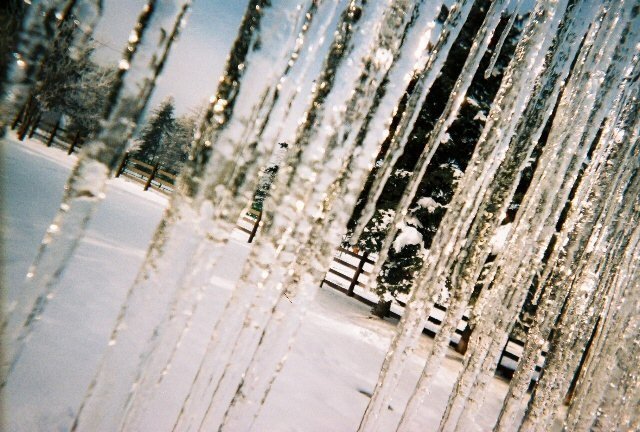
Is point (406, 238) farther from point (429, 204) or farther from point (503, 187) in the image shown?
point (503, 187)

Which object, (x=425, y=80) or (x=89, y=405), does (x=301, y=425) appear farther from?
(x=425, y=80)

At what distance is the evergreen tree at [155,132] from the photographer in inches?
1508

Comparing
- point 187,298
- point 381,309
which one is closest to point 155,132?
→ point 381,309

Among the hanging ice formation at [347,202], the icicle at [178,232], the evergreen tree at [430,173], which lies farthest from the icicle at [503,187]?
the evergreen tree at [430,173]

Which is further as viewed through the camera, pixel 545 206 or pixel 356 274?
pixel 356 274

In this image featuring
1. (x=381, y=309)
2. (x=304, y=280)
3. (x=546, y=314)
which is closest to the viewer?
(x=304, y=280)

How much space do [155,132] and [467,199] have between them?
141 feet

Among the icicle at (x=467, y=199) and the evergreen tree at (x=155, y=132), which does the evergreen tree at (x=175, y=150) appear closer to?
the evergreen tree at (x=155, y=132)

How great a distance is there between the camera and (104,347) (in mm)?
2438

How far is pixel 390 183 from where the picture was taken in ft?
25.9

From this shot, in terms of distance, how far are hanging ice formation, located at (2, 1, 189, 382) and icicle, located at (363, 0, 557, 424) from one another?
7.38 ft

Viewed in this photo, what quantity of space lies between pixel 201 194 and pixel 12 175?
692 cm

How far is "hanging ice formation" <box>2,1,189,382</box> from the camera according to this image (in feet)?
3.53

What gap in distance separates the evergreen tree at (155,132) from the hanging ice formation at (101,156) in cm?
4236
